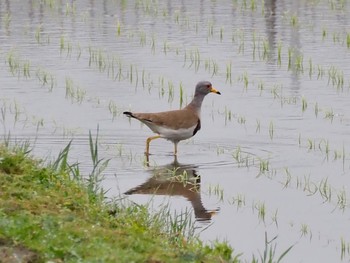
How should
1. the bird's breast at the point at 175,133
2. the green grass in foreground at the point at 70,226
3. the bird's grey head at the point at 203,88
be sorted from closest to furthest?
the green grass in foreground at the point at 70,226, the bird's breast at the point at 175,133, the bird's grey head at the point at 203,88

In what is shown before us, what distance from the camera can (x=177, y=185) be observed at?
428 inches

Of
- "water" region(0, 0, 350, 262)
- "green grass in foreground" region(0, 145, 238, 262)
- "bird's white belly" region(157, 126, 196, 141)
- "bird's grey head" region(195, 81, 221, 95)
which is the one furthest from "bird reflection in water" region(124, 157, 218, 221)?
"green grass in foreground" region(0, 145, 238, 262)

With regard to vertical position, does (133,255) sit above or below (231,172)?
above

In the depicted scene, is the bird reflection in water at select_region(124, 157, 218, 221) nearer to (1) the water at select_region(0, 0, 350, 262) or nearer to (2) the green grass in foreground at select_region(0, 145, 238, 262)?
(1) the water at select_region(0, 0, 350, 262)

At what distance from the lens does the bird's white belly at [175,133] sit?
12.1 meters

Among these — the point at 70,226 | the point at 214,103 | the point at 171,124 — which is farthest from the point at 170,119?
the point at 70,226

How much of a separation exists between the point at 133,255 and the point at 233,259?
117cm

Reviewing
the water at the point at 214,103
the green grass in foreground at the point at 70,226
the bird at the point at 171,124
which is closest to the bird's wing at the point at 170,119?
the bird at the point at 171,124

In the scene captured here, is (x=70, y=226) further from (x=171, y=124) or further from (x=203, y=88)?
(x=203, y=88)

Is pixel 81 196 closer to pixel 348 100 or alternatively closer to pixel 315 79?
pixel 348 100

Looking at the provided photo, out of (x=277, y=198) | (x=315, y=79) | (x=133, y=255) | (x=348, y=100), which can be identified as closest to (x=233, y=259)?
(x=133, y=255)

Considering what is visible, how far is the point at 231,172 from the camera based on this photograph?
1127 cm

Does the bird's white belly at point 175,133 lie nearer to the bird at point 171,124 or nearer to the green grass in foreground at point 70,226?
the bird at point 171,124

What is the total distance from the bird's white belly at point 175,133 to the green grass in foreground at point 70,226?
13.5 ft
